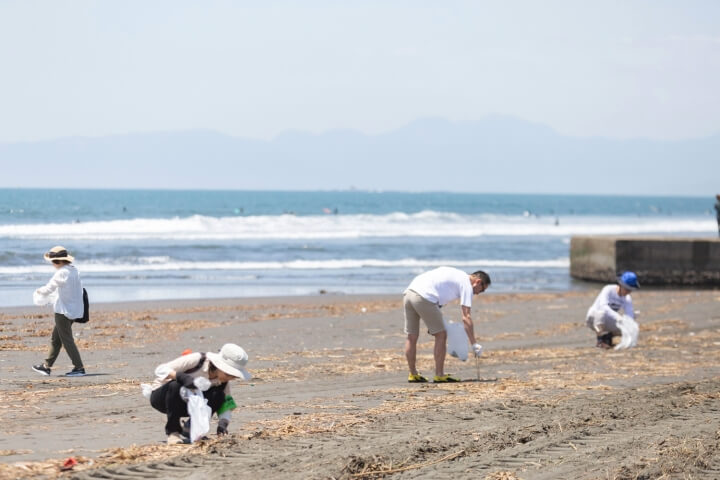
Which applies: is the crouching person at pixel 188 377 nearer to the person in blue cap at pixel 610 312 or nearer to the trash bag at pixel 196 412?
the trash bag at pixel 196 412

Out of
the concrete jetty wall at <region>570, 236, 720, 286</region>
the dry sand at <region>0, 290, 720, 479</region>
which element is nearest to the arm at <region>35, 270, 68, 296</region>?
the dry sand at <region>0, 290, 720, 479</region>

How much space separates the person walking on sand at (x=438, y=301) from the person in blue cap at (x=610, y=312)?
4013 millimetres

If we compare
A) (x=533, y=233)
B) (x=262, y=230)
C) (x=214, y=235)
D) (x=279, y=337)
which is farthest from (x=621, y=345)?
(x=533, y=233)

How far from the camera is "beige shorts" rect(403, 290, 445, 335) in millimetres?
10242

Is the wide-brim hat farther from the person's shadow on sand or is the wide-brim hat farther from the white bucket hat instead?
the person's shadow on sand

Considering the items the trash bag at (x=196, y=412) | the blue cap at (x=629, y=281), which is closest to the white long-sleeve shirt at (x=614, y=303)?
the blue cap at (x=629, y=281)

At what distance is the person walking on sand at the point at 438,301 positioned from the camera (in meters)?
9.94

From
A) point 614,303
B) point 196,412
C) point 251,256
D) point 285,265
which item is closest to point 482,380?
point 614,303

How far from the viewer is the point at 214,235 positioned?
4328 cm

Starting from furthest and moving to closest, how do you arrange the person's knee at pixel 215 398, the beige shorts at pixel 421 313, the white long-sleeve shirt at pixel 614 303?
the white long-sleeve shirt at pixel 614 303 < the beige shorts at pixel 421 313 < the person's knee at pixel 215 398

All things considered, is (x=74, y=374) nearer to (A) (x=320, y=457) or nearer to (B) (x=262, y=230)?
(A) (x=320, y=457)

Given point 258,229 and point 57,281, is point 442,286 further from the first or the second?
point 258,229

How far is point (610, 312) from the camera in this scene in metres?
13.6

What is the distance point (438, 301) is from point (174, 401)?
411 centimetres
